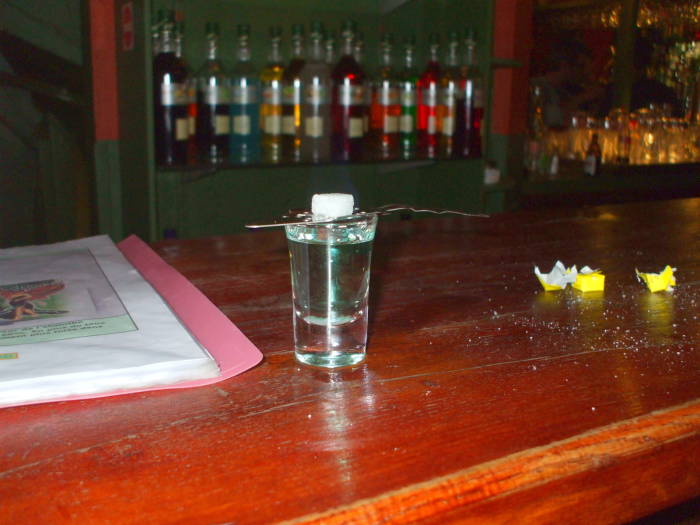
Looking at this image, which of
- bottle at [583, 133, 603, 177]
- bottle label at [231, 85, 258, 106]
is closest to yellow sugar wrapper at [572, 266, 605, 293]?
bottle label at [231, 85, 258, 106]

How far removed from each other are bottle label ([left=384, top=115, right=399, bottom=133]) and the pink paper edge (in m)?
1.54

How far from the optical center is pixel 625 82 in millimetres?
3527

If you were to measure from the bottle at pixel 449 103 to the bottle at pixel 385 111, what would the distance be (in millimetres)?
155

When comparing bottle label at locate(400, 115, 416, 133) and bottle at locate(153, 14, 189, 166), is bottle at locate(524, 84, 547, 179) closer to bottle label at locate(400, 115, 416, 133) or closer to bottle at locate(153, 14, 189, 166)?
bottle label at locate(400, 115, 416, 133)

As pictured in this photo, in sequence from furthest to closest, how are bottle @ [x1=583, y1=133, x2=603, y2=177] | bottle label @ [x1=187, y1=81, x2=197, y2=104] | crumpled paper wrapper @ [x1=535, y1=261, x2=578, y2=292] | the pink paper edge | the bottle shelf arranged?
bottle @ [x1=583, y1=133, x2=603, y2=177] < bottle label @ [x1=187, y1=81, x2=197, y2=104] < the bottle shelf < crumpled paper wrapper @ [x1=535, y1=261, x2=578, y2=292] < the pink paper edge

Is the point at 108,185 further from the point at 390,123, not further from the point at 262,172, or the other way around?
the point at 390,123

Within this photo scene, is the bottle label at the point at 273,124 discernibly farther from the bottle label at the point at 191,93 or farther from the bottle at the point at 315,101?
the bottle label at the point at 191,93

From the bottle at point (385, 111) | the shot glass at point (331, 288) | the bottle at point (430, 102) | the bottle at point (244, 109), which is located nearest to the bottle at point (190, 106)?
the bottle at point (244, 109)

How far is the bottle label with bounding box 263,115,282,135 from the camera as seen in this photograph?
6.98 feet

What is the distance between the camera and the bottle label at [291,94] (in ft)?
7.06

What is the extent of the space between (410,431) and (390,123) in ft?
6.30

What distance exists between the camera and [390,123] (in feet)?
7.48

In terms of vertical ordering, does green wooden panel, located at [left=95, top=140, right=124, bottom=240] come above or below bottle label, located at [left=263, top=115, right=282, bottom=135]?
below

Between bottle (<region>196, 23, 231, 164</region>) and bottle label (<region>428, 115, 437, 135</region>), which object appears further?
bottle label (<region>428, 115, 437, 135</region>)
